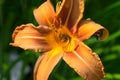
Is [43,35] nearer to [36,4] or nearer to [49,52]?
[49,52]

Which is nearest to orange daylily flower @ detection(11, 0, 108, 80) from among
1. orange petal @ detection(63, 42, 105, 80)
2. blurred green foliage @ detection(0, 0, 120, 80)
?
orange petal @ detection(63, 42, 105, 80)

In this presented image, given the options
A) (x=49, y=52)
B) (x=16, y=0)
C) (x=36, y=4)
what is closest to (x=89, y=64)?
(x=49, y=52)

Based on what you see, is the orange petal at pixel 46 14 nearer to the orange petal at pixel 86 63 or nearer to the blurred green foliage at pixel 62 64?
the orange petal at pixel 86 63

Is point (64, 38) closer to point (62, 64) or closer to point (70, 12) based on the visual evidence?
point (70, 12)

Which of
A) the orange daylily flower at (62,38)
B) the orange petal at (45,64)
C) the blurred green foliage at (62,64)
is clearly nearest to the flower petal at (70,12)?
the orange daylily flower at (62,38)

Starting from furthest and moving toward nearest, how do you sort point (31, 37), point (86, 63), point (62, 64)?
point (62, 64) < point (31, 37) < point (86, 63)

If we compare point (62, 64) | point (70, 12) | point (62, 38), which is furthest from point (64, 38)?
point (62, 64)
